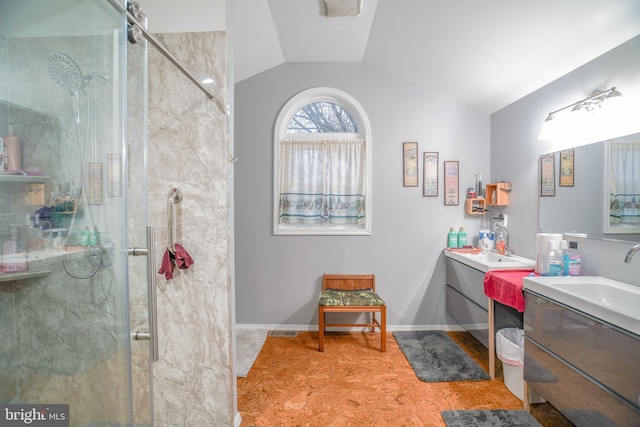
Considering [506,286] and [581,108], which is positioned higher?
[581,108]

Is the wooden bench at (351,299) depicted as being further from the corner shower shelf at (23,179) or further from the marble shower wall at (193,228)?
the corner shower shelf at (23,179)

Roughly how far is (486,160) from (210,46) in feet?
9.19

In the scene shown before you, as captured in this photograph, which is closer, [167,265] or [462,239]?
[167,265]

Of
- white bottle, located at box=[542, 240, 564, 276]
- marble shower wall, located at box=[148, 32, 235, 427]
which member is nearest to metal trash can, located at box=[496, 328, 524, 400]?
white bottle, located at box=[542, 240, 564, 276]

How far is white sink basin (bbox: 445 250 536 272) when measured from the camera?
2.27m

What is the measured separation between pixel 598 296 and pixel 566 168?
920 mm

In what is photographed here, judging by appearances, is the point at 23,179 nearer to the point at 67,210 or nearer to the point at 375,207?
the point at 67,210

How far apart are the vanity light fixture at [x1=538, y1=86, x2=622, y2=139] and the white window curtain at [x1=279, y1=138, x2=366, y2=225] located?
1.54 metres

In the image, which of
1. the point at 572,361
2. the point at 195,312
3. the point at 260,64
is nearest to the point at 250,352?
the point at 195,312

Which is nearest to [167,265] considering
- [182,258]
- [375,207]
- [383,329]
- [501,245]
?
[182,258]

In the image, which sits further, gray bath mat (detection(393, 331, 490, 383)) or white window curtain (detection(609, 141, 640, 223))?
gray bath mat (detection(393, 331, 490, 383))

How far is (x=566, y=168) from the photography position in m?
2.13

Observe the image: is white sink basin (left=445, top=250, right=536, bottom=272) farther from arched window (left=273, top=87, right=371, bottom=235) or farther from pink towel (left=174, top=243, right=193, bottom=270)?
pink towel (left=174, top=243, right=193, bottom=270)

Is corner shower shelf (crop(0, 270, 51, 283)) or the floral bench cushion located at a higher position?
corner shower shelf (crop(0, 270, 51, 283))
